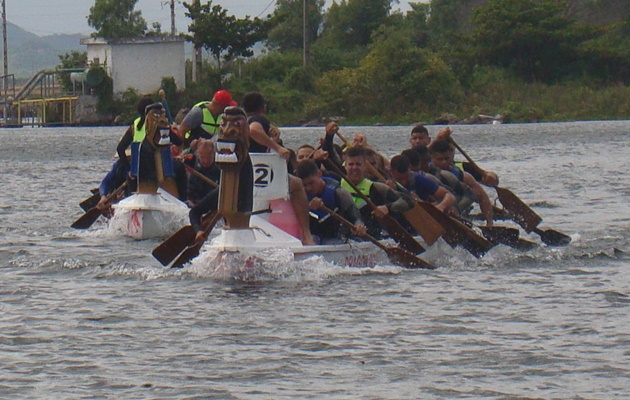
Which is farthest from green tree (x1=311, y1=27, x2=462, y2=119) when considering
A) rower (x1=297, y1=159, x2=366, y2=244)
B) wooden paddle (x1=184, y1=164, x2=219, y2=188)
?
rower (x1=297, y1=159, x2=366, y2=244)

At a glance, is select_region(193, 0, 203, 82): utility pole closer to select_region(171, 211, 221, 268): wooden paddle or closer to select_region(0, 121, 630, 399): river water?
select_region(0, 121, 630, 399): river water

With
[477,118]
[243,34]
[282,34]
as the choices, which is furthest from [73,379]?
[282,34]

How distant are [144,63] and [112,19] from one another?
26.4 metres

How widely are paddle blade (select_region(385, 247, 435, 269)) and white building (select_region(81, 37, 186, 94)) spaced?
81.1 meters

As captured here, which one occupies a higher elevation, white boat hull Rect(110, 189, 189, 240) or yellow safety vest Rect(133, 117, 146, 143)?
yellow safety vest Rect(133, 117, 146, 143)

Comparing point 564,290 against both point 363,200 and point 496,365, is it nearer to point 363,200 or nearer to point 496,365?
point 363,200

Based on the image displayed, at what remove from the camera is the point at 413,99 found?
85375 mm

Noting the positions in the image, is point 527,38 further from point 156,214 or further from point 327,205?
point 327,205

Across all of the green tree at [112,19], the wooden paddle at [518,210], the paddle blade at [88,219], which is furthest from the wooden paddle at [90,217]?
the green tree at [112,19]

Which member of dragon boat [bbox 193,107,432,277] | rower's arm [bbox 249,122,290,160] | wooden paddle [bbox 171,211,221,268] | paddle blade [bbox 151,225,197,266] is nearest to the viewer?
dragon boat [bbox 193,107,432,277]

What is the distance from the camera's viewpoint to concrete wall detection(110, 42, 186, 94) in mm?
97562

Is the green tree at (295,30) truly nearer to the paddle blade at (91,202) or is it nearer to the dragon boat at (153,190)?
the paddle blade at (91,202)

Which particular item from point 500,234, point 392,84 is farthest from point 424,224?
point 392,84

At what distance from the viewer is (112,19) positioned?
123438 millimetres
